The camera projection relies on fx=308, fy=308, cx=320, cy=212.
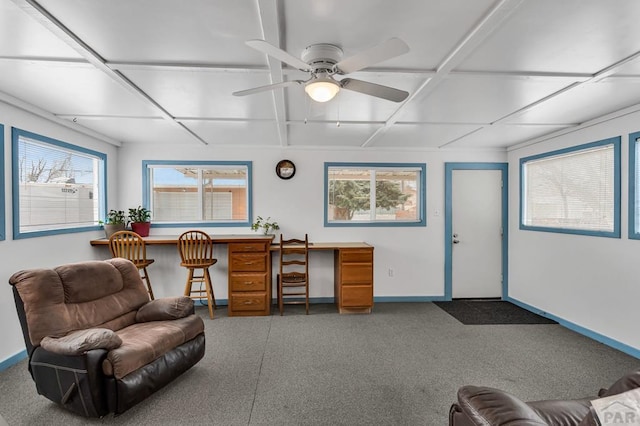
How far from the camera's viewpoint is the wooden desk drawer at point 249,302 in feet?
13.2

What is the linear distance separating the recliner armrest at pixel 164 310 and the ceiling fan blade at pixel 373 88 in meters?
2.27

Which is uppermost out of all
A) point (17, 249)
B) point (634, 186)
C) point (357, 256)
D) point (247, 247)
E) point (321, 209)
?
point (634, 186)

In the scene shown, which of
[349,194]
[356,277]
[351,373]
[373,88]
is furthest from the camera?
[349,194]

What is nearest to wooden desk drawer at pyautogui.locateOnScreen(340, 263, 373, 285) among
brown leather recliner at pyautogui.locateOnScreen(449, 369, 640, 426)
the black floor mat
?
the black floor mat

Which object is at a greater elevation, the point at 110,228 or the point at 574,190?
the point at 574,190

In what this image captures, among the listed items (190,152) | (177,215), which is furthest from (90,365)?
(190,152)

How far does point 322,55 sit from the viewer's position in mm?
1871

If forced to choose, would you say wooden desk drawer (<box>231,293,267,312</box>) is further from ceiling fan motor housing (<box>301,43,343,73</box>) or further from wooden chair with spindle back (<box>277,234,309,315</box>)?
ceiling fan motor housing (<box>301,43,343,73</box>)

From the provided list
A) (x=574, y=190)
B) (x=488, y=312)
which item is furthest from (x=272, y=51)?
(x=488, y=312)

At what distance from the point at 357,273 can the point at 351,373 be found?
1.61 m

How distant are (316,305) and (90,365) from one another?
2995 millimetres

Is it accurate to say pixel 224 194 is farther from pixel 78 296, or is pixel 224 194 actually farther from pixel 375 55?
pixel 375 55

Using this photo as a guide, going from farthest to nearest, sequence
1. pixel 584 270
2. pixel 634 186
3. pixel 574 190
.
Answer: pixel 574 190 < pixel 584 270 < pixel 634 186

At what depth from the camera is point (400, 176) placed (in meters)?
4.91
